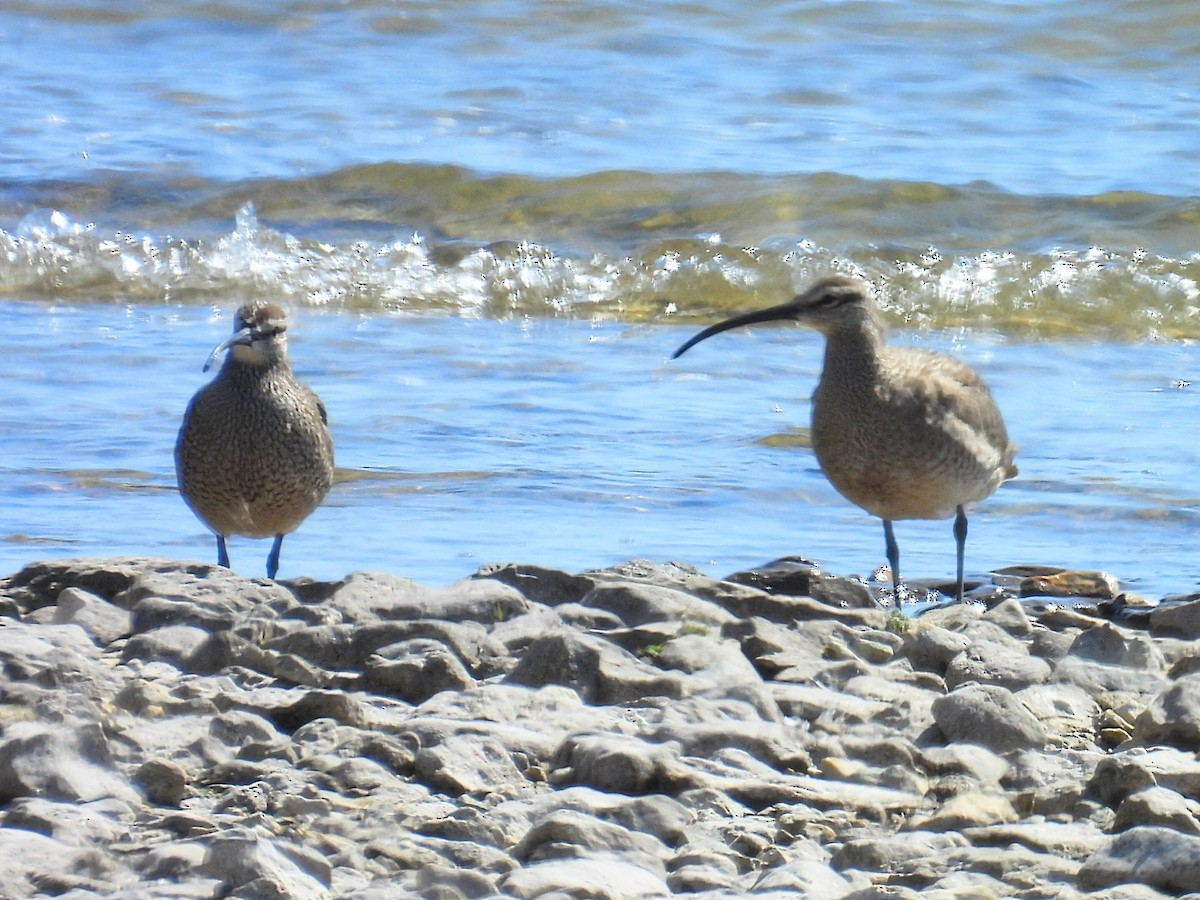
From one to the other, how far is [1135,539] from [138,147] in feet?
33.9

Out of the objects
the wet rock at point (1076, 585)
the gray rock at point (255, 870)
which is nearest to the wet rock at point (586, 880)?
the gray rock at point (255, 870)

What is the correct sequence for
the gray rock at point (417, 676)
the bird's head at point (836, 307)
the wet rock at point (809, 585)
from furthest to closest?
the bird's head at point (836, 307)
the wet rock at point (809, 585)
the gray rock at point (417, 676)

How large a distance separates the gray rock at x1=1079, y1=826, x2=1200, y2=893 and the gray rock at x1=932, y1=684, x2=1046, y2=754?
906mm

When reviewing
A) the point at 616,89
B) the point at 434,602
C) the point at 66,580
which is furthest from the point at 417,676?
the point at 616,89

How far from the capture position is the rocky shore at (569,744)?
366cm

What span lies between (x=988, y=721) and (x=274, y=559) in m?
3.56

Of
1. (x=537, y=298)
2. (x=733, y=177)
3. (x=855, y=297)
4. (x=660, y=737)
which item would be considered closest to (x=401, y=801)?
(x=660, y=737)

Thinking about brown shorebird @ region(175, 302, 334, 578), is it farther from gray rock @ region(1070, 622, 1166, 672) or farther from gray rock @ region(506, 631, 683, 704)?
gray rock @ region(1070, 622, 1166, 672)

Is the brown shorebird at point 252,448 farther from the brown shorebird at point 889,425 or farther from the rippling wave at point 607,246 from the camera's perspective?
the rippling wave at point 607,246

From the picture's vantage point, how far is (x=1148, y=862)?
361 centimetres

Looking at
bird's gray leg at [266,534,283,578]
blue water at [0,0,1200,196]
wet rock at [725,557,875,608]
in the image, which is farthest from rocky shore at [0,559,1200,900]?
blue water at [0,0,1200,196]

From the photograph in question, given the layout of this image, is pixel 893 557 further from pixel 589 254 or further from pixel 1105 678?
pixel 589 254

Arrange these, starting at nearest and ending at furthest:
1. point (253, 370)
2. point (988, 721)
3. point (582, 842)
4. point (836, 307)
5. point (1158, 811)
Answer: point (582, 842)
point (1158, 811)
point (988, 721)
point (253, 370)
point (836, 307)

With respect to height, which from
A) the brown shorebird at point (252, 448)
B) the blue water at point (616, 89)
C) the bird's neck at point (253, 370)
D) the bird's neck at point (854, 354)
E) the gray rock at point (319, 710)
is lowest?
the gray rock at point (319, 710)
